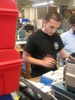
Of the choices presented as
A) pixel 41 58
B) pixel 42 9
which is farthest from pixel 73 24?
pixel 42 9

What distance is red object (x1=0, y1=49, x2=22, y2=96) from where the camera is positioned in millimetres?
1037

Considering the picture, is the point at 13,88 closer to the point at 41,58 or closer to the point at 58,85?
the point at 58,85

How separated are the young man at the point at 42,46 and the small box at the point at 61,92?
0.72 meters

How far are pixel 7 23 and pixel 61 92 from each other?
585 mm

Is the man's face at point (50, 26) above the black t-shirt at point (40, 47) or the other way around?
above

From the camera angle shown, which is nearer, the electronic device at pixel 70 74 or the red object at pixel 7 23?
the red object at pixel 7 23

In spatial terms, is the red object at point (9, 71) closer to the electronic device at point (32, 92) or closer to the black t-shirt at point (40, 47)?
the electronic device at point (32, 92)

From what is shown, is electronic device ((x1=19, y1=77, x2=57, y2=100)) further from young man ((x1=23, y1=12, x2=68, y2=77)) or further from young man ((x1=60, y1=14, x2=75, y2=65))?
young man ((x1=60, y1=14, x2=75, y2=65))

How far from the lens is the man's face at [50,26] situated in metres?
2.15

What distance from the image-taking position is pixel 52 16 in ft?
7.07

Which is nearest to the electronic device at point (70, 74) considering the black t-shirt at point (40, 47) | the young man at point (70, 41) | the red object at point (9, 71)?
the red object at point (9, 71)

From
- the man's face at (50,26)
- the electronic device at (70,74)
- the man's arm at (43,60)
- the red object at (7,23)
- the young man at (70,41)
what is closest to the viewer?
the red object at (7,23)

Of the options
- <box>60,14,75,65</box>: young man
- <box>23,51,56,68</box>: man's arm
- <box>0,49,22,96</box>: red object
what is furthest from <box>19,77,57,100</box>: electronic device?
<box>60,14,75,65</box>: young man

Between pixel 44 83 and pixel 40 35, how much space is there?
682mm
